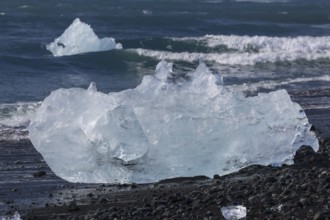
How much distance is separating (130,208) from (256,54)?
16.2 m

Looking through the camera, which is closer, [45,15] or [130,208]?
[130,208]

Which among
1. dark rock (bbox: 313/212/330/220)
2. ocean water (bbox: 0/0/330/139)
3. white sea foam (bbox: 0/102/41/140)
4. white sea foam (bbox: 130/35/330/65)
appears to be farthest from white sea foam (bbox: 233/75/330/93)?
dark rock (bbox: 313/212/330/220)

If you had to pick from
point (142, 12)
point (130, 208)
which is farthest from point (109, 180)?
point (142, 12)

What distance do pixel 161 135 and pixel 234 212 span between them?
2.33 meters

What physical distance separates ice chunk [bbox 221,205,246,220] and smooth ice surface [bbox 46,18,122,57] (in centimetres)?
1583

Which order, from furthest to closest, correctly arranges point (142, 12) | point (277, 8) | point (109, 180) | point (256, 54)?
1. point (277, 8)
2. point (142, 12)
3. point (256, 54)
4. point (109, 180)

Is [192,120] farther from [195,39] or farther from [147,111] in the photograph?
[195,39]

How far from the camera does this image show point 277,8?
40.6 meters

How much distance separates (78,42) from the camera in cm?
2475

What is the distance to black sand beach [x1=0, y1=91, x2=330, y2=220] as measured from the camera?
28.3ft

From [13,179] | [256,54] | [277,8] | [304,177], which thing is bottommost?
[277,8]

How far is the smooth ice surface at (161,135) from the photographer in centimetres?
1066

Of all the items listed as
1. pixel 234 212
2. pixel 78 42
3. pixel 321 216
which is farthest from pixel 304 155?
pixel 78 42

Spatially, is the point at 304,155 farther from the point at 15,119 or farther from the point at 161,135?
the point at 15,119
